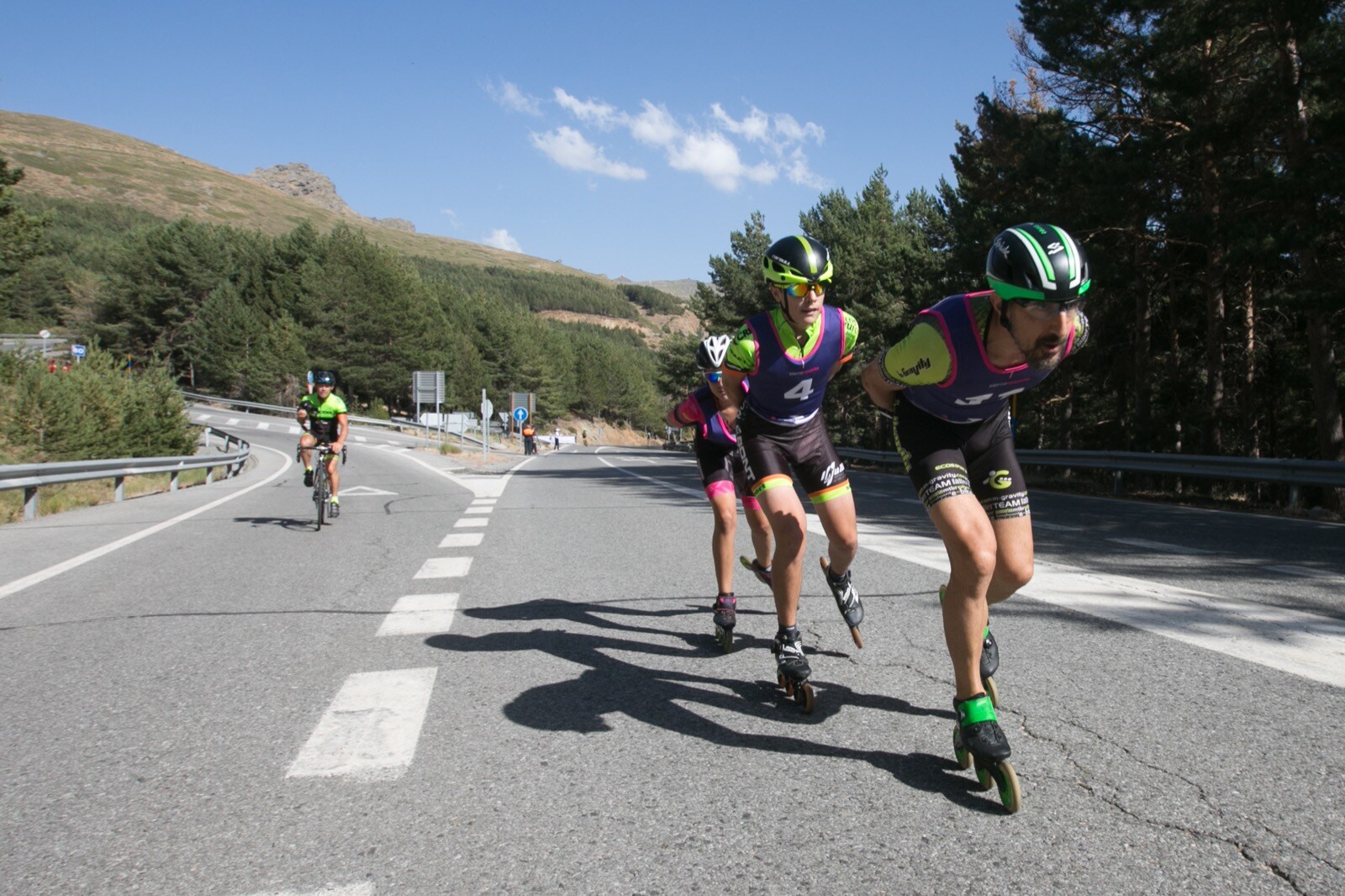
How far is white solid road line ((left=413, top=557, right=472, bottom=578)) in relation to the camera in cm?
767

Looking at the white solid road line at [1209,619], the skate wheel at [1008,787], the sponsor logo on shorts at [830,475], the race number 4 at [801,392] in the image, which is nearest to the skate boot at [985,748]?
the skate wheel at [1008,787]

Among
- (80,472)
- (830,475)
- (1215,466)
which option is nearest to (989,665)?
(830,475)

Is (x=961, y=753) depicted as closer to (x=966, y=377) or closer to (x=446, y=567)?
(x=966, y=377)

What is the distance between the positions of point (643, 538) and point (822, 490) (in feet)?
18.2

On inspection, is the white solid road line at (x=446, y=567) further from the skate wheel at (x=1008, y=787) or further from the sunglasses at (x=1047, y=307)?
the sunglasses at (x=1047, y=307)

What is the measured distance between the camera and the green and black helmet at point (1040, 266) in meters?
2.96

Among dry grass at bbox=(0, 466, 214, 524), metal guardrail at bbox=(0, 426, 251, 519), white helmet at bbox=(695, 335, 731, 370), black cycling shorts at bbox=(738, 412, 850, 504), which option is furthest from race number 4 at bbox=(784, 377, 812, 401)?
dry grass at bbox=(0, 466, 214, 524)

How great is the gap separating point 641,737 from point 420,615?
2.80 metres

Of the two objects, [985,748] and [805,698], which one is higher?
[985,748]

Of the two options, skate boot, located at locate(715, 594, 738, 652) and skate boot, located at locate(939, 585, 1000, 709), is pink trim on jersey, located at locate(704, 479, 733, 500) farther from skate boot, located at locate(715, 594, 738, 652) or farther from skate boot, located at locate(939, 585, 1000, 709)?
skate boot, located at locate(939, 585, 1000, 709)

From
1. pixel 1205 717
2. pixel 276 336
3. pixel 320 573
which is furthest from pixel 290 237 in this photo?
pixel 1205 717

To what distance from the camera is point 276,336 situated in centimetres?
7812

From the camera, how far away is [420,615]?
6035 mm

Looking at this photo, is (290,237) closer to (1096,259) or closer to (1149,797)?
(1096,259)
